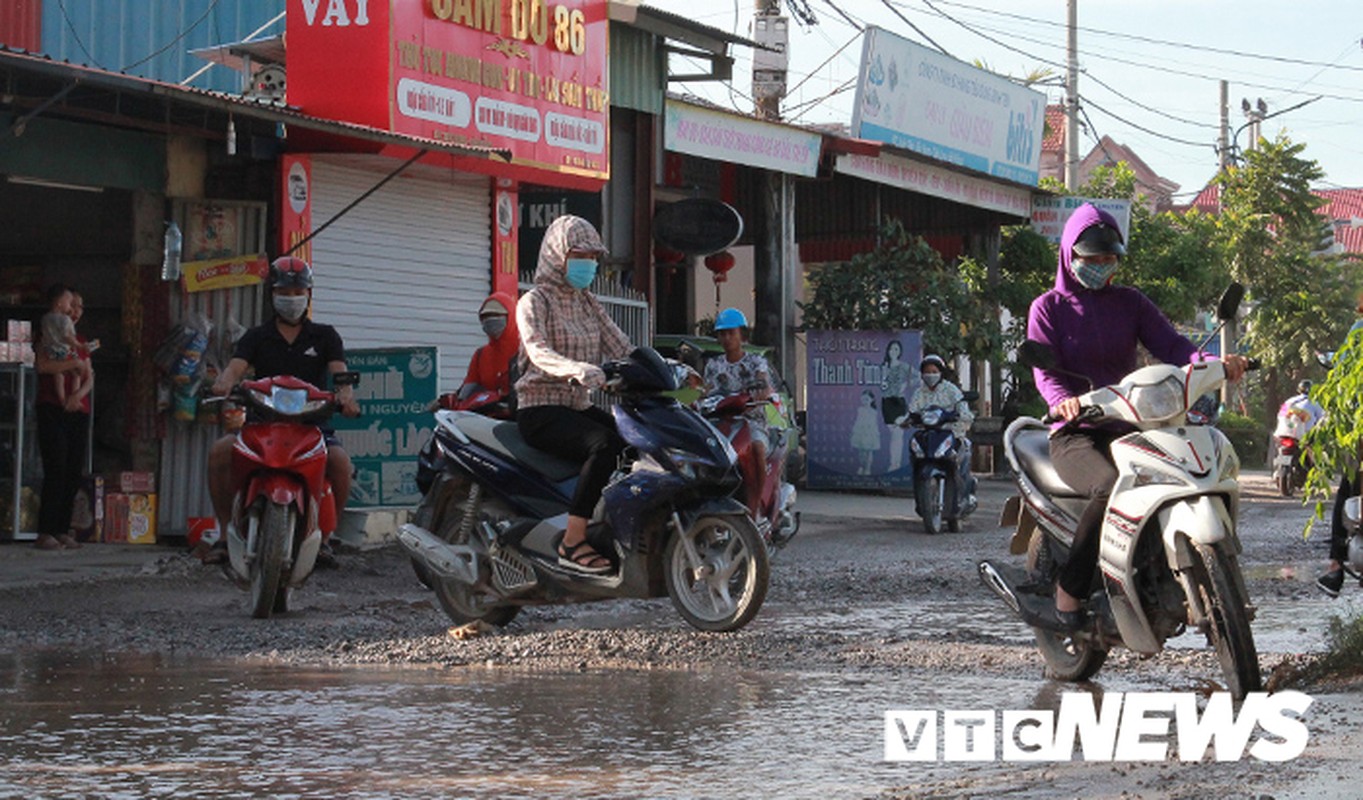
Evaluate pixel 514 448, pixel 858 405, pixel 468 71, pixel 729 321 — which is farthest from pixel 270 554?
pixel 858 405

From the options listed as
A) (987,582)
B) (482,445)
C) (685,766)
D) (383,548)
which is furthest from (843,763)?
(383,548)

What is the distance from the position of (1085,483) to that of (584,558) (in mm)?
2289

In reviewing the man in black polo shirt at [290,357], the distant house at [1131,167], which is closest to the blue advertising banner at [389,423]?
the man in black polo shirt at [290,357]

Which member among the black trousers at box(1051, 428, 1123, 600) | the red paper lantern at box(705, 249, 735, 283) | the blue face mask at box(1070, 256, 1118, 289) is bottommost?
the black trousers at box(1051, 428, 1123, 600)

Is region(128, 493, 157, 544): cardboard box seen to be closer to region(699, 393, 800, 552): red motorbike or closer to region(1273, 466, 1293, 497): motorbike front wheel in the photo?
region(699, 393, 800, 552): red motorbike

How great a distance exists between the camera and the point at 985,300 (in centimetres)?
2700

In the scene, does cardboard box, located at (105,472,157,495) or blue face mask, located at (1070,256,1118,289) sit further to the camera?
cardboard box, located at (105,472,157,495)

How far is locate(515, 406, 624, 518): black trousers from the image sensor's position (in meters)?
7.93

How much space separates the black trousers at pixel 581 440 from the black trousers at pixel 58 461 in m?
5.27

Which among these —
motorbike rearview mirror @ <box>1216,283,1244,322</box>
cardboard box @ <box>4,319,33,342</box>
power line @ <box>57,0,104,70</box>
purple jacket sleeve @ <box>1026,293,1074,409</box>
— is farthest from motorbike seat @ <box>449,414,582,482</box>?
power line @ <box>57,0,104,70</box>

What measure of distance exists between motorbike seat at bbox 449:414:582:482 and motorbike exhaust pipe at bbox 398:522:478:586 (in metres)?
0.51

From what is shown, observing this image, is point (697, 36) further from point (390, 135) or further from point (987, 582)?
point (987, 582)

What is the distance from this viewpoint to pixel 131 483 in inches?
508

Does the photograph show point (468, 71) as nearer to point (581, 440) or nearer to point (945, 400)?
point (945, 400)
